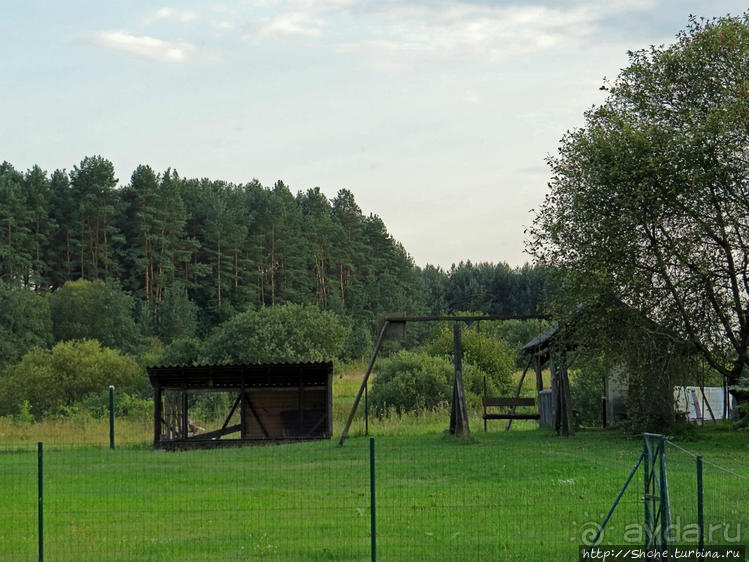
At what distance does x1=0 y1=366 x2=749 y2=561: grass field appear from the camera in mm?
11273

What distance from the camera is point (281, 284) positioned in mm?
90625

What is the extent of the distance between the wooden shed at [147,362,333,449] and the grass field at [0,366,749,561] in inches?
187

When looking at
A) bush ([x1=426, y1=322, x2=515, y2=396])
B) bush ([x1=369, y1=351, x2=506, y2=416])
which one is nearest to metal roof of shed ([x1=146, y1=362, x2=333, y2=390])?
bush ([x1=369, y1=351, x2=506, y2=416])

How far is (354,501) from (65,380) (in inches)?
1548

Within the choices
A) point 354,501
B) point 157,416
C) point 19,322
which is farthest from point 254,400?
point 19,322

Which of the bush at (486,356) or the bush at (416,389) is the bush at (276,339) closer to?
the bush at (486,356)

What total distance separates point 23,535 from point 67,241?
76.7 m

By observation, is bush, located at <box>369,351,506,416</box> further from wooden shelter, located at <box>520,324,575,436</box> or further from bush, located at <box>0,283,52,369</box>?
bush, located at <box>0,283,52,369</box>

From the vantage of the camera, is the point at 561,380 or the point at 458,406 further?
the point at 561,380

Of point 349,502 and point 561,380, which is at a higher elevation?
point 561,380

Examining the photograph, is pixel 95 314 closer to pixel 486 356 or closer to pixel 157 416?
pixel 486 356

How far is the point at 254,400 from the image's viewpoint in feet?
114

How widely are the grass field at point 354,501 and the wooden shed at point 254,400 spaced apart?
15.6 feet

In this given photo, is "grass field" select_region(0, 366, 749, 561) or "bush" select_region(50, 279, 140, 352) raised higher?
"bush" select_region(50, 279, 140, 352)
